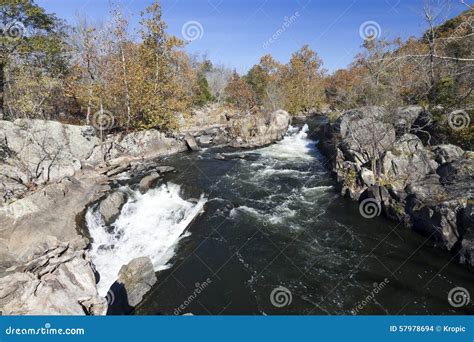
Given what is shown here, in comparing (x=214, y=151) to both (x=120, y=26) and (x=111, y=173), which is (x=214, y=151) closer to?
(x=111, y=173)

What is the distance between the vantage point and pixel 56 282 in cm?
916

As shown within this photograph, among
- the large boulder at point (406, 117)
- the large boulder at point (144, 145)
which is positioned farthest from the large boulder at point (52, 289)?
the large boulder at point (406, 117)

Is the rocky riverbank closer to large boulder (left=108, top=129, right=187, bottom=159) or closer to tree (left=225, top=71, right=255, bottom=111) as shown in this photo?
large boulder (left=108, top=129, right=187, bottom=159)

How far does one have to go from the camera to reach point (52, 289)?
350 inches

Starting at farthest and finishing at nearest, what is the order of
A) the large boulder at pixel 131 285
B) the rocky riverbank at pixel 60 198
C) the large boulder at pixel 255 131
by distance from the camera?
the large boulder at pixel 255 131, the large boulder at pixel 131 285, the rocky riverbank at pixel 60 198

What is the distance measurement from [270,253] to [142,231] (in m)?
6.76

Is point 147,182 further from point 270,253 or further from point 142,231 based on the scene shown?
point 270,253

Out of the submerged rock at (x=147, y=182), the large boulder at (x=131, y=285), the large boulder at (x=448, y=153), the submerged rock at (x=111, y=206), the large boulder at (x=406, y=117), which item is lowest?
the large boulder at (x=131, y=285)

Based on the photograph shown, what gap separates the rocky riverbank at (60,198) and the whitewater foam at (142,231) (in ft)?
2.05

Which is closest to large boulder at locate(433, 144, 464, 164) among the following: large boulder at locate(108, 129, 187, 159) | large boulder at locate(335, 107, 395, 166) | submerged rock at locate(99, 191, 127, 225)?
large boulder at locate(335, 107, 395, 166)

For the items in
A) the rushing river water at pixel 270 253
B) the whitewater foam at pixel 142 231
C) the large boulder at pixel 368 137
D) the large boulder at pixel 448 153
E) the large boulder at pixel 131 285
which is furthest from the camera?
the large boulder at pixel 368 137

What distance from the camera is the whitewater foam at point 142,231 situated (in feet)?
41.6

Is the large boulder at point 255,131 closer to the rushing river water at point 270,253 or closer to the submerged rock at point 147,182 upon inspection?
the rushing river water at point 270,253

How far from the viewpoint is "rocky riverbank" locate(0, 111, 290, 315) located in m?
8.94
